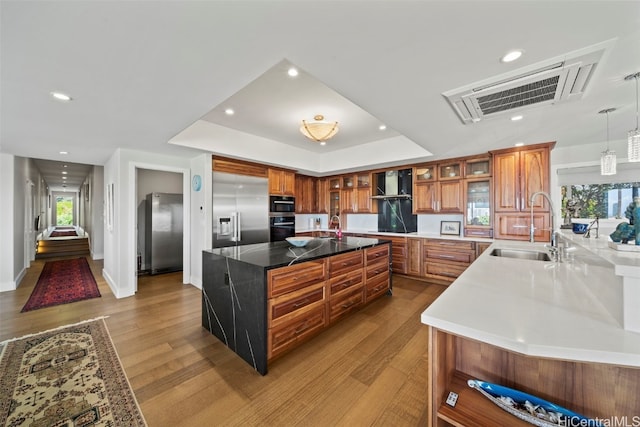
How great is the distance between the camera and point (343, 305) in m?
2.82

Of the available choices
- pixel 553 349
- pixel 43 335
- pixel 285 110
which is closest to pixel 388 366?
pixel 553 349

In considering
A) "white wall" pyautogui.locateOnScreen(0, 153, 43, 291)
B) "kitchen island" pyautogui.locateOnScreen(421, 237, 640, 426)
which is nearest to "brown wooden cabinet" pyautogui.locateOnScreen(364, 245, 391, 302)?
"kitchen island" pyautogui.locateOnScreen(421, 237, 640, 426)

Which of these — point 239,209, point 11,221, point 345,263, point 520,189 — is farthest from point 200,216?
point 520,189

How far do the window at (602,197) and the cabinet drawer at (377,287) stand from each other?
2.65m

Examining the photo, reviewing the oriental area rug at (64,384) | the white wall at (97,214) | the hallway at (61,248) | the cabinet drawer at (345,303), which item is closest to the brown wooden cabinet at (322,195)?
the cabinet drawer at (345,303)

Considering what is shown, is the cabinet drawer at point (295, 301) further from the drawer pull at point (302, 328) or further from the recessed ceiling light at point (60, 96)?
the recessed ceiling light at point (60, 96)

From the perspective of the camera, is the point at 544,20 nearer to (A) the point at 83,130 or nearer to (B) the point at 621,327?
(B) the point at 621,327

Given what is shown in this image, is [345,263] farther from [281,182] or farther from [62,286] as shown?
[62,286]

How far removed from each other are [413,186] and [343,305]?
312cm

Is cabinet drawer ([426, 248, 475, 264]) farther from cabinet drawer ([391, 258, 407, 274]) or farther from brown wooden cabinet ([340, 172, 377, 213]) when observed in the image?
brown wooden cabinet ([340, 172, 377, 213])

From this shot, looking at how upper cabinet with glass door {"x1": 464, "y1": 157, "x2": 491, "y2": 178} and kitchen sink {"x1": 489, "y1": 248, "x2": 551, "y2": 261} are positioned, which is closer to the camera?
kitchen sink {"x1": 489, "y1": 248, "x2": 551, "y2": 261}

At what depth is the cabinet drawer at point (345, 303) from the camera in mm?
2664

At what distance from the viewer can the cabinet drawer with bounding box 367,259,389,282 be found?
3298mm

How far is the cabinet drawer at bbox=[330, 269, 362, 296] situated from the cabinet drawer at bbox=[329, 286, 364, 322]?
0.27 feet
